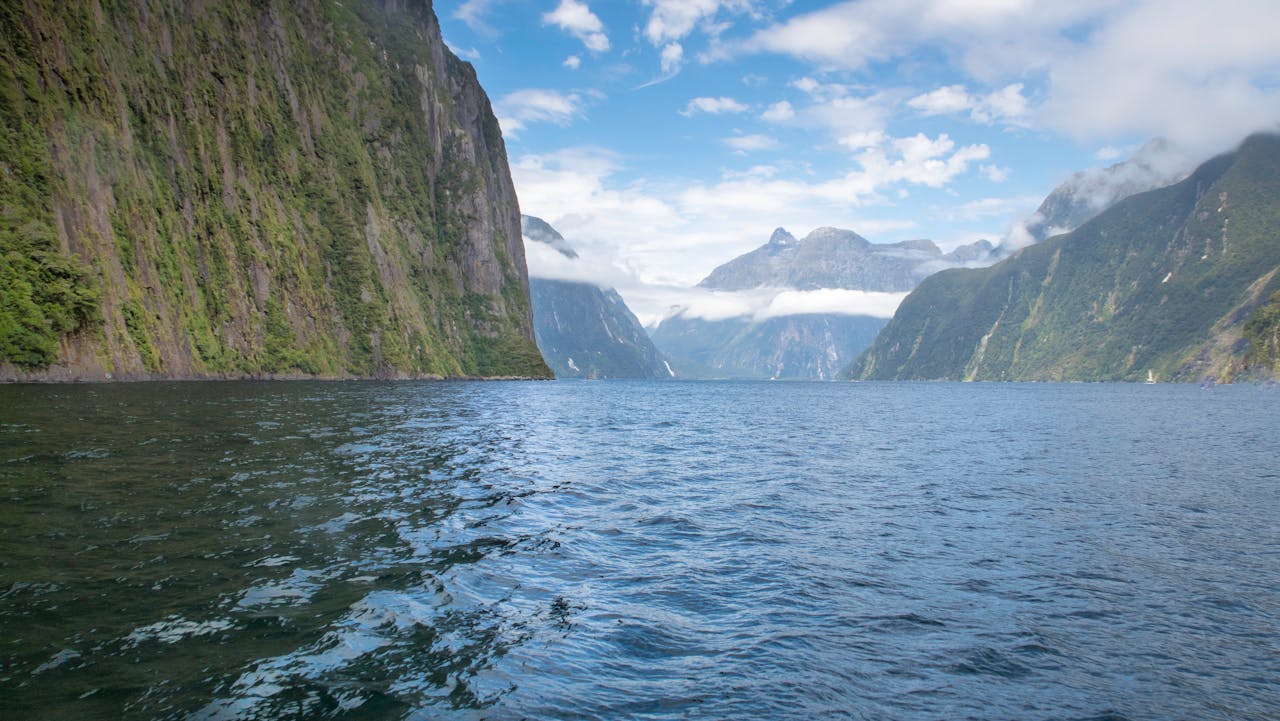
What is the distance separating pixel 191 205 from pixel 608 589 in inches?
5061

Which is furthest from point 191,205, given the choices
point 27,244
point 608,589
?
point 608,589

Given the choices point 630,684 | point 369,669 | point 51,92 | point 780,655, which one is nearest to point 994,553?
point 780,655

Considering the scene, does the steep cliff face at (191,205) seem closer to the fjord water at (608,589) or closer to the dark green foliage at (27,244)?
the dark green foliage at (27,244)

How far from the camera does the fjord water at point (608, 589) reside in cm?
1010

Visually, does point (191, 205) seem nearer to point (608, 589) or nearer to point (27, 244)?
point (27, 244)

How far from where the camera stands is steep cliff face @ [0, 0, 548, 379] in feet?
249

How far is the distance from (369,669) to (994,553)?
1697cm

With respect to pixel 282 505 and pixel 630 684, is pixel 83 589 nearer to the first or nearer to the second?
pixel 282 505

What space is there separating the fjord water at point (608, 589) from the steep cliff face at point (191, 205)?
58.6 metres

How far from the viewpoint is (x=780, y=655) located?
11.9 m

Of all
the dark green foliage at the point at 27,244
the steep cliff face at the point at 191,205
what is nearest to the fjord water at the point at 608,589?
the dark green foliage at the point at 27,244

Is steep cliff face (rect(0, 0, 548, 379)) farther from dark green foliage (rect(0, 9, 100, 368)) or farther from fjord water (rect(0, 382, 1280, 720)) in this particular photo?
fjord water (rect(0, 382, 1280, 720))

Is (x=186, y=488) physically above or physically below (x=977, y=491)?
above

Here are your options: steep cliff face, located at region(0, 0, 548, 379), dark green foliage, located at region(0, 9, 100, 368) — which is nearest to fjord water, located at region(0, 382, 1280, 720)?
dark green foliage, located at region(0, 9, 100, 368)
